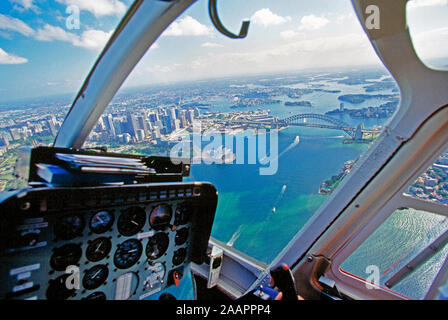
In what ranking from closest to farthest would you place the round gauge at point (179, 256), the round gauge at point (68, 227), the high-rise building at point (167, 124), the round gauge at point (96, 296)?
the round gauge at point (68, 227)
the round gauge at point (96, 296)
the round gauge at point (179, 256)
the high-rise building at point (167, 124)

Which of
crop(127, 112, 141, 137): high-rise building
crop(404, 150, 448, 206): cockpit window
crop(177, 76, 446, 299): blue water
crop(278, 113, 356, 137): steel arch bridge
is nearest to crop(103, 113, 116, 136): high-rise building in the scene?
crop(127, 112, 141, 137): high-rise building

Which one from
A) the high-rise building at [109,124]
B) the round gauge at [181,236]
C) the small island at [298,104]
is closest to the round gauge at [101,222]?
the round gauge at [181,236]

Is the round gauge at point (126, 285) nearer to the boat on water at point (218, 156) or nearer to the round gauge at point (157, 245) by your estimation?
the round gauge at point (157, 245)

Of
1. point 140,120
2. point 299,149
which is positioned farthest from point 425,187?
point 140,120

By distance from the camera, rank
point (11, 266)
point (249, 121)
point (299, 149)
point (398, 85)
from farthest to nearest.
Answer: point (249, 121) → point (299, 149) → point (398, 85) → point (11, 266)

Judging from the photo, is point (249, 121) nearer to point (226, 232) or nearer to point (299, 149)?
point (299, 149)

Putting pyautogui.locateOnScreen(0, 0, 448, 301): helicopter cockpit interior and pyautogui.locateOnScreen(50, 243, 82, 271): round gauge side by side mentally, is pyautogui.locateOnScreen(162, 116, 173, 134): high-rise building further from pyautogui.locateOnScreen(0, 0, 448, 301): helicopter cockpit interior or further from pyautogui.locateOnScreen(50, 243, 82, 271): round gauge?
pyautogui.locateOnScreen(50, 243, 82, 271): round gauge

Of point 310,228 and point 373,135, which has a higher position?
point 373,135
